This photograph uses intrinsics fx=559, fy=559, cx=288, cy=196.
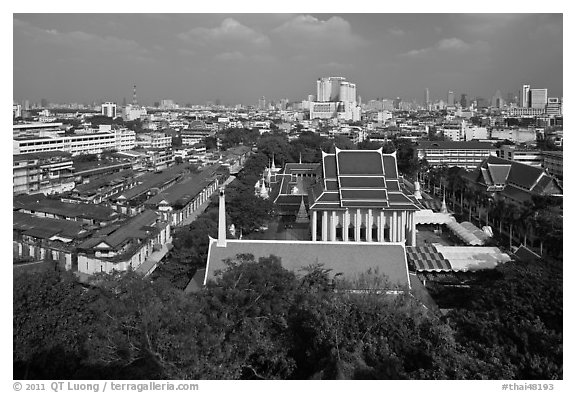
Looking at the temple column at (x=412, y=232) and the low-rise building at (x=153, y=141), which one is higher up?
the low-rise building at (x=153, y=141)

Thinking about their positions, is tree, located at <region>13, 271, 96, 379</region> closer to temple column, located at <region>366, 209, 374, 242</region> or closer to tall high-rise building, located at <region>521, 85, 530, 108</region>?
temple column, located at <region>366, 209, 374, 242</region>

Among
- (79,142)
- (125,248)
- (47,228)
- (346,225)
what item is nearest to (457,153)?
(346,225)

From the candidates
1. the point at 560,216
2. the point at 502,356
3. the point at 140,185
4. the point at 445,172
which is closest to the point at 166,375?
the point at 502,356

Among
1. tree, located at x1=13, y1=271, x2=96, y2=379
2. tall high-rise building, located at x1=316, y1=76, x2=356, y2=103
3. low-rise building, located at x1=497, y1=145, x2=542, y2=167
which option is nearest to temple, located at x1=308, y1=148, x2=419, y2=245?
tree, located at x1=13, y1=271, x2=96, y2=379

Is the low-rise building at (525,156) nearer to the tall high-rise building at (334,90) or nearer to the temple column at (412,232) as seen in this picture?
the temple column at (412,232)

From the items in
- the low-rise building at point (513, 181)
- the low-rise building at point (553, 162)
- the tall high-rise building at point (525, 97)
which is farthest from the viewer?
the tall high-rise building at point (525, 97)

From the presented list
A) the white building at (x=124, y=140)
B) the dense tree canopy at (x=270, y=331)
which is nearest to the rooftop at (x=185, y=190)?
the dense tree canopy at (x=270, y=331)

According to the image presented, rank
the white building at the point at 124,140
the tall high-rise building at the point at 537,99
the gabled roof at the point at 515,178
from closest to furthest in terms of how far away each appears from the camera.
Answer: the gabled roof at the point at 515,178 → the white building at the point at 124,140 → the tall high-rise building at the point at 537,99

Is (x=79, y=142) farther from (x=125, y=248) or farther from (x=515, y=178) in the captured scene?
(x=515, y=178)

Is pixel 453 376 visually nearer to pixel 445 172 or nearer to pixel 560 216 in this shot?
pixel 560 216

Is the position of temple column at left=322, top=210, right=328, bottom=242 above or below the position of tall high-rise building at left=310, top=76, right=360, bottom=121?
below
